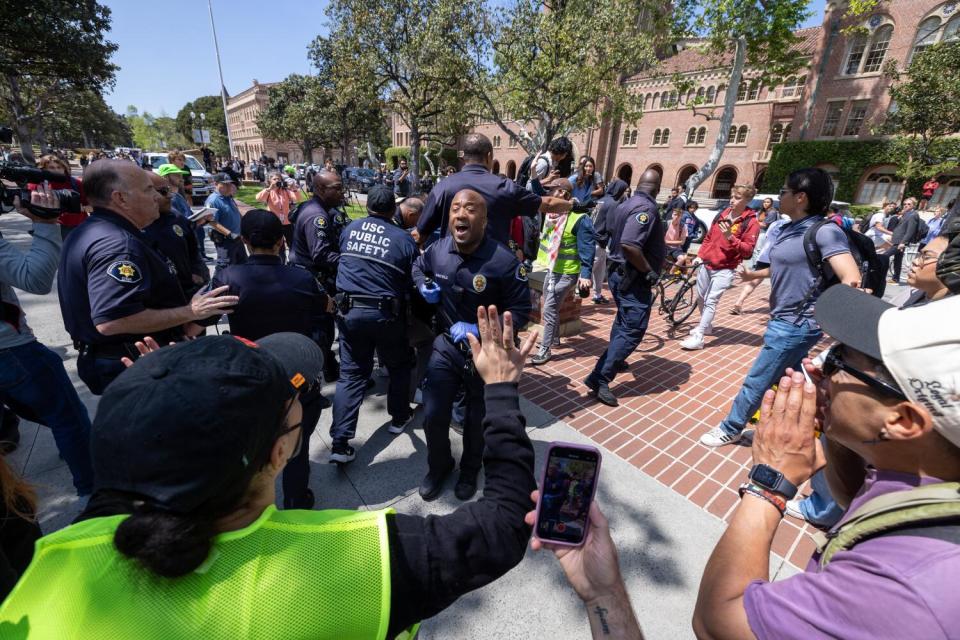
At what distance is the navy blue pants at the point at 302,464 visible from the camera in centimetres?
238

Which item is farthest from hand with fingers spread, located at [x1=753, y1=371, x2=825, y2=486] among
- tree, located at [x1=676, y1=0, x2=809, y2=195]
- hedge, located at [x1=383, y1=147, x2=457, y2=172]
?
hedge, located at [x1=383, y1=147, x2=457, y2=172]

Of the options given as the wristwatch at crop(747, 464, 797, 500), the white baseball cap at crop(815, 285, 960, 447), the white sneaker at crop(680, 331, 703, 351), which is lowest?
the white sneaker at crop(680, 331, 703, 351)

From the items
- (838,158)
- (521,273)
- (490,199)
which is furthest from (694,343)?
(838,158)

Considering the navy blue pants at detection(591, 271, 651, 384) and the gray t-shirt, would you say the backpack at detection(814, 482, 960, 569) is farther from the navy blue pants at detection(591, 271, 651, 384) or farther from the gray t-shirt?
the navy blue pants at detection(591, 271, 651, 384)

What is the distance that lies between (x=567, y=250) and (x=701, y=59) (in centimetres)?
3524

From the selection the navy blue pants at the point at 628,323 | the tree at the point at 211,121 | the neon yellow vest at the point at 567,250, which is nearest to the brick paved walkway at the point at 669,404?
the navy blue pants at the point at 628,323

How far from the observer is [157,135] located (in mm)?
81000

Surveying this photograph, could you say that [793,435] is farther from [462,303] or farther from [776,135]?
[776,135]

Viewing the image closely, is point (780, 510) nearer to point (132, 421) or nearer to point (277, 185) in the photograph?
point (132, 421)

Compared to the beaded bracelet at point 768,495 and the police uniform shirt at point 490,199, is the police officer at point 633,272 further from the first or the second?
the beaded bracelet at point 768,495

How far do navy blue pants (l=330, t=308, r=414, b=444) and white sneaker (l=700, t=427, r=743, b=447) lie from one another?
2.77m

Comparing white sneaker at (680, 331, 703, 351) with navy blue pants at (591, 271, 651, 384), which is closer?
navy blue pants at (591, 271, 651, 384)

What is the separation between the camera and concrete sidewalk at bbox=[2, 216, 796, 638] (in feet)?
7.06

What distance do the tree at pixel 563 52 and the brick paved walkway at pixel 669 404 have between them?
471 inches
